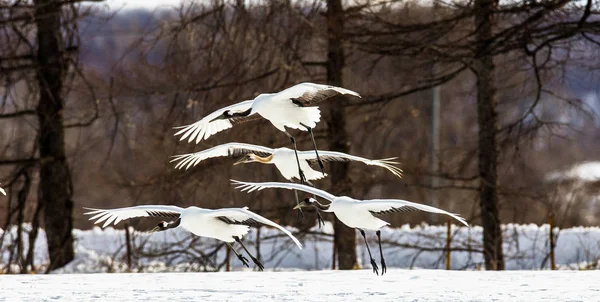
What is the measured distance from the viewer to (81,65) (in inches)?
754

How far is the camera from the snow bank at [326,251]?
17797 mm

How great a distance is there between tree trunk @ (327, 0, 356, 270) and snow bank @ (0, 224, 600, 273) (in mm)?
452

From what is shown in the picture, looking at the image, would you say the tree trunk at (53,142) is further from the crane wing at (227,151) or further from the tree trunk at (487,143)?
the crane wing at (227,151)

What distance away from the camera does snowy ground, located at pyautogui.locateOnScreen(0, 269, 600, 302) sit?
8.73m

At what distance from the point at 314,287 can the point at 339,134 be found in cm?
880

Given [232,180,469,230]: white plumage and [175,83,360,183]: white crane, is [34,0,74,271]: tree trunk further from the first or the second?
[232,180,469,230]: white plumage

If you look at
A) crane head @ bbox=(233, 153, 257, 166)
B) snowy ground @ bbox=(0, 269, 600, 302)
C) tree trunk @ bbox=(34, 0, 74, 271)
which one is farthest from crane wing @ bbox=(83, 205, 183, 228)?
tree trunk @ bbox=(34, 0, 74, 271)

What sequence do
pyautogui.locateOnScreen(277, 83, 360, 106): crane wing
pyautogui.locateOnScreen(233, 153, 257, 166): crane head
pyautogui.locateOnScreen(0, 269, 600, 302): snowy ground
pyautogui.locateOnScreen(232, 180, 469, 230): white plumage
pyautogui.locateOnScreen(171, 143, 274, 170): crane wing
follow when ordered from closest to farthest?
1. pyautogui.locateOnScreen(0, 269, 600, 302): snowy ground
2. pyautogui.locateOnScreen(232, 180, 469, 230): white plumage
3. pyautogui.locateOnScreen(277, 83, 360, 106): crane wing
4. pyautogui.locateOnScreen(233, 153, 257, 166): crane head
5. pyautogui.locateOnScreen(171, 143, 274, 170): crane wing

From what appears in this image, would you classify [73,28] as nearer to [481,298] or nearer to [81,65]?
[81,65]

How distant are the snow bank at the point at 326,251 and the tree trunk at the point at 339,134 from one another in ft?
1.48

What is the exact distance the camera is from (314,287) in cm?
957

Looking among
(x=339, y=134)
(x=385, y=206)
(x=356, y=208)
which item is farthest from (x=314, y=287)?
(x=339, y=134)

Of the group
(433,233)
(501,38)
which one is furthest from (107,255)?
(501,38)

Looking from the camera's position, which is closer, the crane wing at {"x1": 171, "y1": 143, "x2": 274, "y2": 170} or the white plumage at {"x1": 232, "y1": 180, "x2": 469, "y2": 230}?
the white plumage at {"x1": 232, "y1": 180, "x2": 469, "y2": 230}
